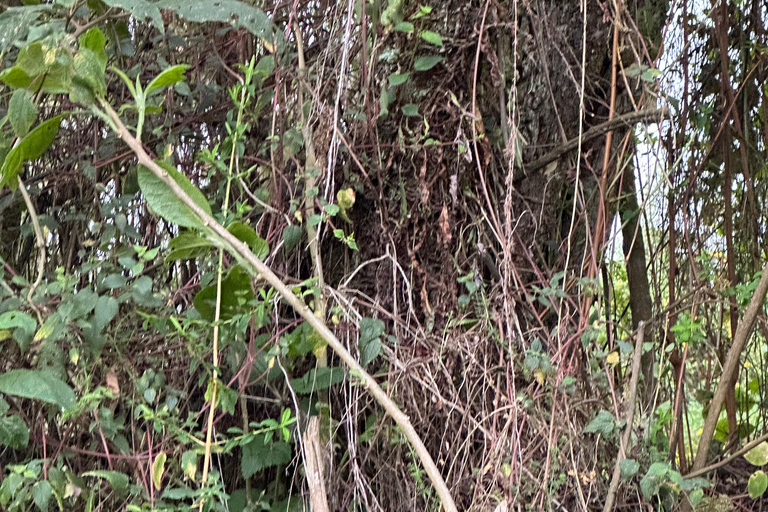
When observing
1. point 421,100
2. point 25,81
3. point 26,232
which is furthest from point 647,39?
point 26,232

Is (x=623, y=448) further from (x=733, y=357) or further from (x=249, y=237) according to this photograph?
(x=249, y=237)

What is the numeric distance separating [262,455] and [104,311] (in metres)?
0.39

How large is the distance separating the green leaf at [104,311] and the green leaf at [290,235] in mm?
334

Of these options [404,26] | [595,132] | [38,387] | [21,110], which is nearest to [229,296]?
[38,387]

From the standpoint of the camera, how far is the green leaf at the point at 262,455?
1260mm

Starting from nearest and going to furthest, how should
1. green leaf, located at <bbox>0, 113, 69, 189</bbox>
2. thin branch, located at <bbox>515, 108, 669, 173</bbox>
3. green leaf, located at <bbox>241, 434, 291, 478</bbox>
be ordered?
green leaf, located at <bbox>0, 113, 69, 189</bbox> → green leaf, located at <bbox>241, 434, 291, 478</bbox> → thin branch, located at <bbox>515, 108, 669, 173</bbox>

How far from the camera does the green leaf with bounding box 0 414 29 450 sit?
118 centimetres

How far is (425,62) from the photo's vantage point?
4.64ft

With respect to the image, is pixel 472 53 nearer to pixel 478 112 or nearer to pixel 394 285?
pixel 478 112

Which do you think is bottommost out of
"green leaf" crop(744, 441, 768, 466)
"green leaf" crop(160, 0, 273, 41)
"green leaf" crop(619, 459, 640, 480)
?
"green leaf" crop(744, 441, 768, 466)

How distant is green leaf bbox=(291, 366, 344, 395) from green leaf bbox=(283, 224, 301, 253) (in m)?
0.25

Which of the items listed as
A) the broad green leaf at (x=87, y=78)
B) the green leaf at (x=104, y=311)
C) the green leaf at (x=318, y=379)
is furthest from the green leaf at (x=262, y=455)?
the broad green leaf at (x=87, y=78)

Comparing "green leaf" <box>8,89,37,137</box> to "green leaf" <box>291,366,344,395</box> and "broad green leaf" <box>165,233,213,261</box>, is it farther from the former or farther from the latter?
"green leaf" <box>291,366,344,395</box>

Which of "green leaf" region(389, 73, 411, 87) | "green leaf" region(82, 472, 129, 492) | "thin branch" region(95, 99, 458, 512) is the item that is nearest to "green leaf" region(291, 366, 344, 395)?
"thin branch" region(95, 99, 458, 512)
